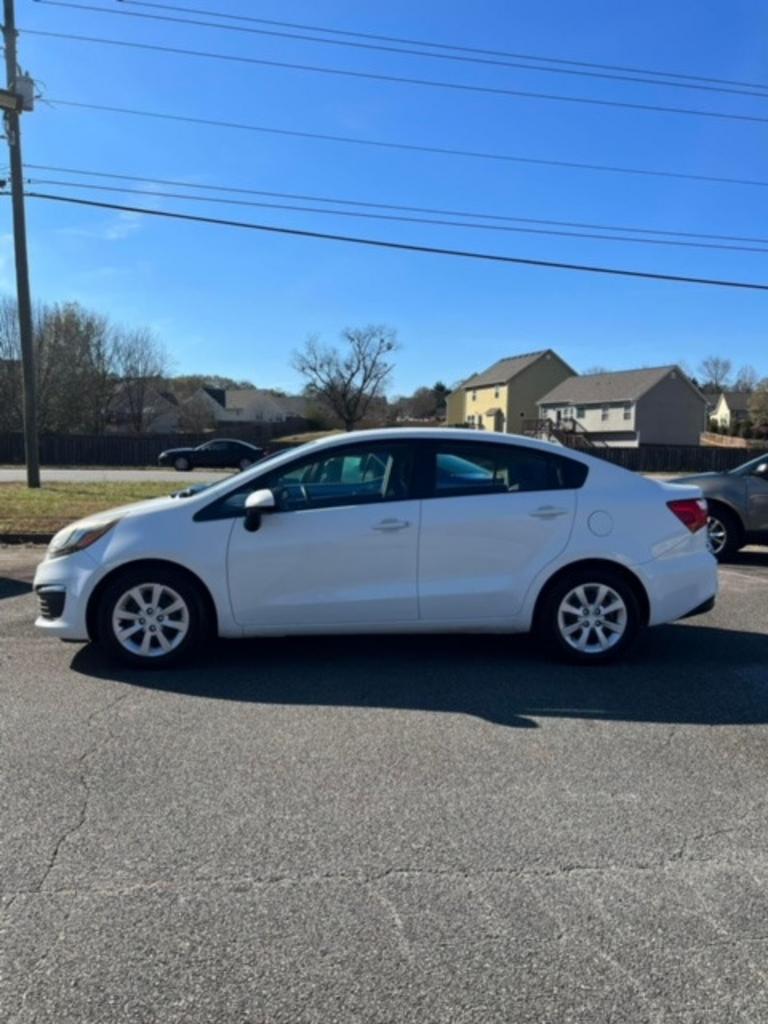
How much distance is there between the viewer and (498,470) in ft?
19.0

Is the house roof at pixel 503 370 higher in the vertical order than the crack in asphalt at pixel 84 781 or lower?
higher

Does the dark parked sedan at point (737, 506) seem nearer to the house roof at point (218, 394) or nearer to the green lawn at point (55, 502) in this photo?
the green lawn at point (55, 502)

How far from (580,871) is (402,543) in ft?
9.10

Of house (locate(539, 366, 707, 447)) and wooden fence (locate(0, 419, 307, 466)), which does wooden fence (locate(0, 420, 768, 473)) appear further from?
house (locate(539, 366, 707, 447))

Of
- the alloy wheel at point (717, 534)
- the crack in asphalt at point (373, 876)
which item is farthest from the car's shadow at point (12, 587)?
the alloy wheel at point (717, 534)

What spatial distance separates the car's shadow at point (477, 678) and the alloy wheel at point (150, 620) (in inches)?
7.3

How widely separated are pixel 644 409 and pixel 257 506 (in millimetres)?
62631

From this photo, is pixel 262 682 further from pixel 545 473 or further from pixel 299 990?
pixel 299 990

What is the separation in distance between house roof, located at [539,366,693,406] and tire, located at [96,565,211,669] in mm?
62206

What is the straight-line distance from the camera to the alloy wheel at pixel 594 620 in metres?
5.72

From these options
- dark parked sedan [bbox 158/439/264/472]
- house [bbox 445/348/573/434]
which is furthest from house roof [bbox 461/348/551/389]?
dark parked sedan [bbox 158/439/264/472]

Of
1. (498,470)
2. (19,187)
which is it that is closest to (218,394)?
(19,187)

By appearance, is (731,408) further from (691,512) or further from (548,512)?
(548,512)

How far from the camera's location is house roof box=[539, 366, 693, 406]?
6406cm
